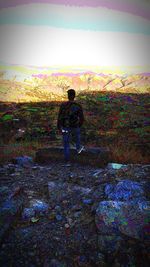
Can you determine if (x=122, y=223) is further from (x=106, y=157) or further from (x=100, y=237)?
(x=106, y=157)

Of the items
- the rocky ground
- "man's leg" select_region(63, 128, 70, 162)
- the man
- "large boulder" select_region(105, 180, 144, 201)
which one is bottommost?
→ the rocky ground

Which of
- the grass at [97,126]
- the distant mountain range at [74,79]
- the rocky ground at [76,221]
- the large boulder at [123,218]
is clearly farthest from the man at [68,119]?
the distant mountain range at [74,79]

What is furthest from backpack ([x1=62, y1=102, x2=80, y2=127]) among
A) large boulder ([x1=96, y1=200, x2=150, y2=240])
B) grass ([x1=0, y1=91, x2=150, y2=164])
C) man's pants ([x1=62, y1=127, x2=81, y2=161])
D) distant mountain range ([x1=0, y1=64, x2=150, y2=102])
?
distant mountain range ([x1=0, y1=64, x2=150, y2=102])

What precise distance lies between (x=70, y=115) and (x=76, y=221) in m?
3.32

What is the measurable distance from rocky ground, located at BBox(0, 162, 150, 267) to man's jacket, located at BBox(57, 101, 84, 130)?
1.91 m

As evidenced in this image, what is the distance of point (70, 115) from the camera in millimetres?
5805

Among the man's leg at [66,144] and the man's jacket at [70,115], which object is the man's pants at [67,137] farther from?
the man's jacket at [70,115]

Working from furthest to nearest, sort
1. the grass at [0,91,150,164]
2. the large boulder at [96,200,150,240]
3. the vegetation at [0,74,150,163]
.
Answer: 1. the vegetation at [0,74,150,163]
2. the grass at [0,91,150,164]
3. the large boulder at [96,200,150,240]

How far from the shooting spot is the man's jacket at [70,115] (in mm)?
5777

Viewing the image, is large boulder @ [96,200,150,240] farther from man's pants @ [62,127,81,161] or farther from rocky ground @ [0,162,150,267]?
man's pants @ [62,127,81,161]

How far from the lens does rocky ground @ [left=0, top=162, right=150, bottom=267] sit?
242 cm

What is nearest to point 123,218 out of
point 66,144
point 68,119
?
point 66,144

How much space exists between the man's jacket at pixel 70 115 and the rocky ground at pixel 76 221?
1.91 meters

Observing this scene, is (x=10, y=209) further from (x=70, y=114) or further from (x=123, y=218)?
(x=70, y=114)
